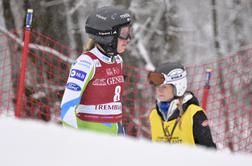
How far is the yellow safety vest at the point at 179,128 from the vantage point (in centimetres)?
388

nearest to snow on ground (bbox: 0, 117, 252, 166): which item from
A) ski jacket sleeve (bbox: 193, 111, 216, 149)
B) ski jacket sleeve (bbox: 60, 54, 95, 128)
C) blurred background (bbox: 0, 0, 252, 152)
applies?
ski jacket sleeve (bbox: 60, 54, 95, 128)

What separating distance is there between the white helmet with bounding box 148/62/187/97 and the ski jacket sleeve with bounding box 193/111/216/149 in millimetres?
270

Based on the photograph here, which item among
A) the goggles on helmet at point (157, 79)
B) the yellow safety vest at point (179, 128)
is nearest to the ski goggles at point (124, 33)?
the goggles on helmet at point (157, 79)

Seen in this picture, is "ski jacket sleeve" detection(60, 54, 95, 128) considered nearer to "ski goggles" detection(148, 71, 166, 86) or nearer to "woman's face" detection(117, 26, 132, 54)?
"woman's face" detection(117, 26, 132, 54)

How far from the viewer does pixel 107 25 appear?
152 inches

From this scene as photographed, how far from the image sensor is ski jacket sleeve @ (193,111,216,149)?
3779mm

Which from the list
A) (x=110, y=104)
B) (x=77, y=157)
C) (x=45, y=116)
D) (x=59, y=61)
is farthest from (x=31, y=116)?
(x=77, y=157)

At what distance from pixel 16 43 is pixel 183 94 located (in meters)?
3.81

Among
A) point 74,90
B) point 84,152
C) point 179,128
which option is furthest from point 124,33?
point 84,152

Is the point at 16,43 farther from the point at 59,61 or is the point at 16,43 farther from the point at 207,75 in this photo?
the point at 207,75

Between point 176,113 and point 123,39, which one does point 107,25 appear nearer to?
point 123,39

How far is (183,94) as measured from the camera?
4.06m

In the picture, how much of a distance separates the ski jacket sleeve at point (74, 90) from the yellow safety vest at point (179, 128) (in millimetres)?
731

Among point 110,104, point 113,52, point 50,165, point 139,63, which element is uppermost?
point 139,63
